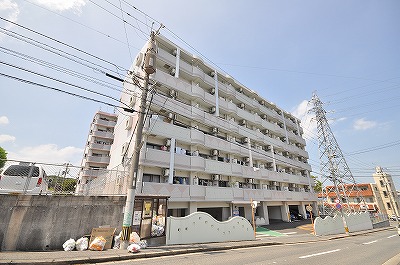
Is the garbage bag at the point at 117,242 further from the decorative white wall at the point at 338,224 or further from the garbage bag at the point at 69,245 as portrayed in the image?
the decorative white wall at the point at 338,224

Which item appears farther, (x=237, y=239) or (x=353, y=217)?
(x=353, y=217)

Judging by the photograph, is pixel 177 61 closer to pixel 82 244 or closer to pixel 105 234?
pixel 105 234

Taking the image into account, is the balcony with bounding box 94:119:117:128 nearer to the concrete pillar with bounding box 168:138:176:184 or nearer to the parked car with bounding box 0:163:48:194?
the concrete pillar with bounding box 168:138:176:184

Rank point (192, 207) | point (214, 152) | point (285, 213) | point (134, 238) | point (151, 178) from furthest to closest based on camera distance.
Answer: point (285, 213) < point (214, 152) < point (192, 207) < point (151, 178) < point (134, 238)

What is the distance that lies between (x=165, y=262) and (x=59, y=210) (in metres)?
5.86

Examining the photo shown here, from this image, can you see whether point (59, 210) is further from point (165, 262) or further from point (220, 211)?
point (220, 211)

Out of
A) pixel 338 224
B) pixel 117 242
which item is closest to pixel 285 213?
pixel 338 224

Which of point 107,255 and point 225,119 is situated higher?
point 225,119

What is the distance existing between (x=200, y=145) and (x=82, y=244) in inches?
523

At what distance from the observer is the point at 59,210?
8.87 m

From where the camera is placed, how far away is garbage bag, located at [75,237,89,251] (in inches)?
328

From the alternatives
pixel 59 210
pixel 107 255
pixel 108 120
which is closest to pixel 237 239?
pixel 107 255

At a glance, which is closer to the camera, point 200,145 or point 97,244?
point 97,244

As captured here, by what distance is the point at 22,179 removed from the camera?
9102mm
